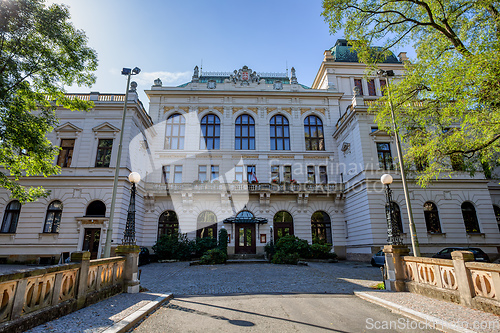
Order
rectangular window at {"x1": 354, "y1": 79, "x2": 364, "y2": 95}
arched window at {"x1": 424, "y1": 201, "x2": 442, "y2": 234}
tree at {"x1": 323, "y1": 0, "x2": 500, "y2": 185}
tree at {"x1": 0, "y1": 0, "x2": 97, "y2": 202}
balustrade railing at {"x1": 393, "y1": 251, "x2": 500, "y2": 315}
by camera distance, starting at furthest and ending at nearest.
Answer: rectangular window at {"x1": 354, "y1": 79, "x2": 364, "y2": 95}, arched window at {"x1": 424, "y1": 201, "x2": 442, "y2": 234}, tree at {"x1": 0, "y1": 0, "x2": 97, "y2": 202}, tree at {"x1": 323, "y1": 0, "x2": 500, "y2": 185}, balustrade railing at {"x1": 393, "y1": 251, "x2": 500, "y2": 315}

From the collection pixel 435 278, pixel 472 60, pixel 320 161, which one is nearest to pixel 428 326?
pixel 435 278

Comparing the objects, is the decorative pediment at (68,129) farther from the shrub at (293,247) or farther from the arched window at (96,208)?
the shrub at (293,247)

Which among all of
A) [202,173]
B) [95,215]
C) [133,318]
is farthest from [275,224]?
[133,318]

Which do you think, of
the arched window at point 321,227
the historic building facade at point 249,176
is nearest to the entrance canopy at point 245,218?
the historic building facade at point 249,176

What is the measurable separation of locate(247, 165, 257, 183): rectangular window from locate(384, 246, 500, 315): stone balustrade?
19.1m

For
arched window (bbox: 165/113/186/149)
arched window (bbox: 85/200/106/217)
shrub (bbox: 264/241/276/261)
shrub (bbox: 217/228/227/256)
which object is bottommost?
shrub (bbox: 264/241/276/261)

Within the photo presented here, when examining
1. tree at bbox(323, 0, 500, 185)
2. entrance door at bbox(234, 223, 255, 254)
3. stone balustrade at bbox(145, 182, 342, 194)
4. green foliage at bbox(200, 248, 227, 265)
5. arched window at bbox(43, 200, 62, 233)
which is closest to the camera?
tree at bbox(323, 0, 500, 185)

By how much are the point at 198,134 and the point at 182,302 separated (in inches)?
935

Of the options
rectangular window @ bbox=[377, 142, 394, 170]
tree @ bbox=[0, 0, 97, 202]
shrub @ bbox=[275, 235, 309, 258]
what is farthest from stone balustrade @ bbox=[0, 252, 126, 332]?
rectangular window @ bbox=[377, 142, 394, 170]

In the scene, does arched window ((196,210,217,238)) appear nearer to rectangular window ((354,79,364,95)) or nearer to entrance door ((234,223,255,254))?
entrance door ((234,223,255,254))

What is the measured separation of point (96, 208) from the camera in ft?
73.0

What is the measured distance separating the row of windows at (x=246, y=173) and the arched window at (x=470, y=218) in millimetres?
12545

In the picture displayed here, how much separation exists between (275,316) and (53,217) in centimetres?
2339

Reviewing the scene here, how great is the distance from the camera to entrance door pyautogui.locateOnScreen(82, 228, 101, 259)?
21188mm
